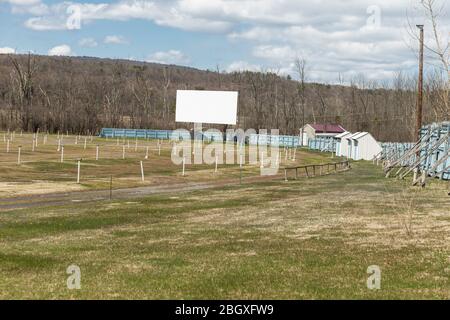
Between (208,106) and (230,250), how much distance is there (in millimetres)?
64397

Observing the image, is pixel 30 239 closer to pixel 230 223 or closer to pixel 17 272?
pixel 17 272

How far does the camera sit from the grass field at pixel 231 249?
10125 mm

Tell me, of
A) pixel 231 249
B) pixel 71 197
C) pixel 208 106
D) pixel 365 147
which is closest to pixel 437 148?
pixel 71 197

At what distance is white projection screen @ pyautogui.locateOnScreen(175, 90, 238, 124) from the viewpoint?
75613mm

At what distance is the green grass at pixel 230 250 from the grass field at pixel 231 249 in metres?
0.03

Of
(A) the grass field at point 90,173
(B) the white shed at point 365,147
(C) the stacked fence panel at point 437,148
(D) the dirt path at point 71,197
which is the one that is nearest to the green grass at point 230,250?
(D) the dirt path at point 71,197

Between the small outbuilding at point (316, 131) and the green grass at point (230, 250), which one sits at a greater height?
the small outbuilding at point (316, 131)

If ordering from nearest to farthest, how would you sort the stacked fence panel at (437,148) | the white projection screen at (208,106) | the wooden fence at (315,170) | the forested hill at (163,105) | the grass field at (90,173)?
the grass field at (90,173) < the stacked fence panel at (437,148) < the wooden fence at (315,170) < the white projection screen at (208,106) < the forested hill at (163,105)

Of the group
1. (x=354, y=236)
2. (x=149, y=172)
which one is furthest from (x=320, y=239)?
(x=149, y=172)

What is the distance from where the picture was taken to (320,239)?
51.3 feet

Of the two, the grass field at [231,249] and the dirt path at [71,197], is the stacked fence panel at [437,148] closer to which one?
the grass field at [231,249]

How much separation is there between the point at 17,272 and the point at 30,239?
200 inches

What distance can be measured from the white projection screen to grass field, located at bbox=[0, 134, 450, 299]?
4920 cm

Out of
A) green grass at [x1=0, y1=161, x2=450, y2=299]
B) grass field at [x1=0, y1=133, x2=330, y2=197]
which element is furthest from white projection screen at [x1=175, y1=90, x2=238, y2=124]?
green grass at [x1=0, y1=161, x2=450, y2=299]
